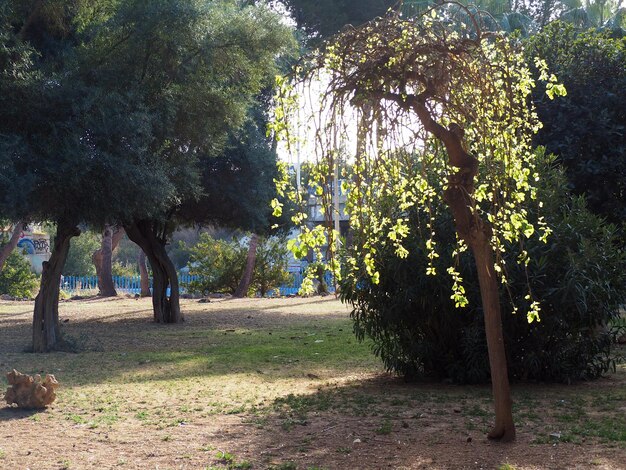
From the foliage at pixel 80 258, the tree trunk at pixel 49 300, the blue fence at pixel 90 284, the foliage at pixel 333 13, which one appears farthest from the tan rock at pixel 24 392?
the foliage at pixel 80 258

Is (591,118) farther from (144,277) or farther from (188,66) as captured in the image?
(144,277)

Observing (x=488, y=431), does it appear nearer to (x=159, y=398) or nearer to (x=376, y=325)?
(x=376, y=325)

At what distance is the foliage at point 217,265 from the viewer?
3234 centimetres

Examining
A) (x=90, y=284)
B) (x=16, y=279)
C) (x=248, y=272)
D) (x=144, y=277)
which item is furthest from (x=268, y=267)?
(x=90, y=284)

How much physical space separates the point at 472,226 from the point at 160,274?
1484 centimetres

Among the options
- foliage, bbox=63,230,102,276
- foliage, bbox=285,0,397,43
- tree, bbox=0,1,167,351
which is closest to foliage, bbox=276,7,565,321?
tree, bbox=0,1,167,351

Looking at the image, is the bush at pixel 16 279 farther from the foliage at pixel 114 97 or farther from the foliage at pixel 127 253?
the foliage at pixel 127 253

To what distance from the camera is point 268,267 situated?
32.7 metres

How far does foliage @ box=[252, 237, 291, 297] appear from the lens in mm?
32406

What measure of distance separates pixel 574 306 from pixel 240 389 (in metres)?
3.69

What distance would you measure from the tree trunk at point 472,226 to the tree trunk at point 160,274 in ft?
47.0

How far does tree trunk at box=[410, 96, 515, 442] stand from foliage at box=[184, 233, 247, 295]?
86.3 ft

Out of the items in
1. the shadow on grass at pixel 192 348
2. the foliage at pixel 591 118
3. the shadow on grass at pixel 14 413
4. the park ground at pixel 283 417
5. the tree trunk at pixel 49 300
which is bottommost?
the park ground at pixel 283 417

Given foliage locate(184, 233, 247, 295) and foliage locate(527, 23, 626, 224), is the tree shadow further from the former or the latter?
foliage locate(184, 233, 247, 295)
